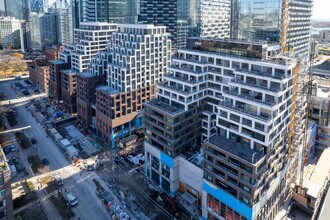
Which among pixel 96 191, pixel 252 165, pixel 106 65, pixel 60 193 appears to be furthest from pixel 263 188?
pixel 106 65

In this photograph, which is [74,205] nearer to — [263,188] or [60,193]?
[60,193]

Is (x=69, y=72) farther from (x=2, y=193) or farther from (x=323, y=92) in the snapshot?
(x=323, y=92)

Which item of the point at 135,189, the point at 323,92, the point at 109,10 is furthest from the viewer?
the point at 109,10

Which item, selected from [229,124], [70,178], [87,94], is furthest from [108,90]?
[229,124]

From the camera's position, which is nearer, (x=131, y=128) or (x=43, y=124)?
(x=131, y=128)

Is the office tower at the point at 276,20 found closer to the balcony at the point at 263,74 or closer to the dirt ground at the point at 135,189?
the balcony at the point at 263,74

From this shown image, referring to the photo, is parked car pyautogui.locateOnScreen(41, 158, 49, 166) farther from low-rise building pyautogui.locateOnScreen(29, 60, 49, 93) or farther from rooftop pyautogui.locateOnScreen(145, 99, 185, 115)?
low-rise building pyautogui.locateOnScreen(29, 60, 49, 93)

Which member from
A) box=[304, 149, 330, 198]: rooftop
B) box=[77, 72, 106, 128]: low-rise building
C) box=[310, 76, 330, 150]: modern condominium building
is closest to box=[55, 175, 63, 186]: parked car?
box=[77, 72, 106, 128]: low-rise building
